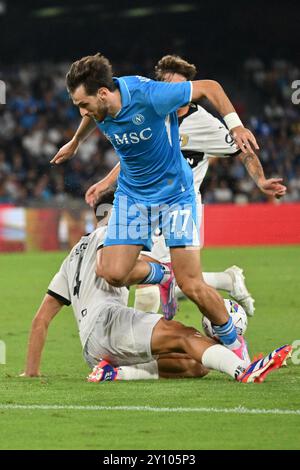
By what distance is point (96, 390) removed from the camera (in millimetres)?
7121

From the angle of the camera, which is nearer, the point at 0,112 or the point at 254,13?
the point at 0,112

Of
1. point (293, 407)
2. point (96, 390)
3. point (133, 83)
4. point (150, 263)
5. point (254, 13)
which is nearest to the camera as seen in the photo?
point (293, 407)

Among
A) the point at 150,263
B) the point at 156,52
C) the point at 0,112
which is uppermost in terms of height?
the point at 156,52

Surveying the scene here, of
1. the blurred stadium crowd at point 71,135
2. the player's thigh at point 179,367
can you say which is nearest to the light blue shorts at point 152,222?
the player's thigh at point 179,367

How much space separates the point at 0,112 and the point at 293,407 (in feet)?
72.0

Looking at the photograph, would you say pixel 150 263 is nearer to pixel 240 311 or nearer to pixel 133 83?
pixel 240 311

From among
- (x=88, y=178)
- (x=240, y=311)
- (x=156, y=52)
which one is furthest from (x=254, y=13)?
(x=240, y=311)

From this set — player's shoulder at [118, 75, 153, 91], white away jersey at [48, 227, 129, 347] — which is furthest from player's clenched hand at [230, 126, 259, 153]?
white away jersey at [48, 227, 129, 347]

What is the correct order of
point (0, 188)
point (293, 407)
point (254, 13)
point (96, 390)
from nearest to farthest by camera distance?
point (293, 407)
point (96, 390)
point (0, 188)
point (254, 13)

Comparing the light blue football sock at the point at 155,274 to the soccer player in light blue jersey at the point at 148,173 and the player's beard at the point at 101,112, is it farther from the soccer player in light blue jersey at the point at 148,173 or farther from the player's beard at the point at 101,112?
the player's beard at the point at 101,112

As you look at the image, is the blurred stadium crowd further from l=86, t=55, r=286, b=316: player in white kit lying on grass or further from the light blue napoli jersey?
the light blue napoli jersey

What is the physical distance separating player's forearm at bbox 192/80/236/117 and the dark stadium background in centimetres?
1791

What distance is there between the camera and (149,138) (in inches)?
300

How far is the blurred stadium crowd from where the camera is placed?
81.3 ft
